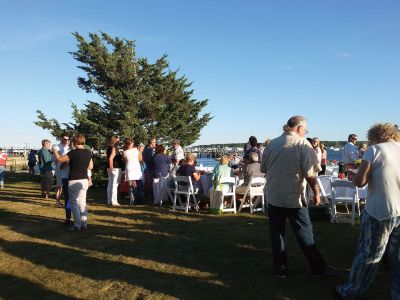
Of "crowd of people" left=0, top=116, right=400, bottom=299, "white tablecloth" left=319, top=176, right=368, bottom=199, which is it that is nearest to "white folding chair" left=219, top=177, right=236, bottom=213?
"white tablecloth" left=319, top=176, right=368, bottom=199

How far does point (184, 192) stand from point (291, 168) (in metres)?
5.31

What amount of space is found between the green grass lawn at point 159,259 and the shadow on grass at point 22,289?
0.01 m

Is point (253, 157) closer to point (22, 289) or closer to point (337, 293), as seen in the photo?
point (337, 293)

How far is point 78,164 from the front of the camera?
7.05m

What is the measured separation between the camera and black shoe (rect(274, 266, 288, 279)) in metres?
4.48

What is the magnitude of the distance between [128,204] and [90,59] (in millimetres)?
10295

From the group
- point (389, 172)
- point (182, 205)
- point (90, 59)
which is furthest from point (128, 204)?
point (90, 59)

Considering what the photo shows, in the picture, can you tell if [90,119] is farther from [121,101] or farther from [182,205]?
[182,205]

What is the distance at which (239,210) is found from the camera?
30.1 ft

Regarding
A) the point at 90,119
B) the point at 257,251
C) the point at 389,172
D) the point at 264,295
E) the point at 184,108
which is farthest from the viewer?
the point at 184,108

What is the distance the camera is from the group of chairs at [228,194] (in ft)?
29.7

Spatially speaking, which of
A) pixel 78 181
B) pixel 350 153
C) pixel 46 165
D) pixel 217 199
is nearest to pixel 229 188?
pixel 217 199

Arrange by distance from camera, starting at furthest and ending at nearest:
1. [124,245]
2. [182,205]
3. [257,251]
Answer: [182,205] < [124,245] < [257,251]

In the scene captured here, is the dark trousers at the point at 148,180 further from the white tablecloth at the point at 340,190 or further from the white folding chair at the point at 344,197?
the white folding chair at the point at 344,197
